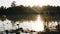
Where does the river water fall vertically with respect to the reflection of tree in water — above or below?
below

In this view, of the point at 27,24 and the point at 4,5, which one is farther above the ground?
the point at 4,5

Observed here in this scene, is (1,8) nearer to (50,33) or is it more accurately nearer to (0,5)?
(0,5)

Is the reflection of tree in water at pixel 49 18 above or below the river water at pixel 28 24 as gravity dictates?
above

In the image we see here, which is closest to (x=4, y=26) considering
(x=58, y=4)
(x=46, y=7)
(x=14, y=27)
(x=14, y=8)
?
(x=14, y=27)

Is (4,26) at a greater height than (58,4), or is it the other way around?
(58,4)

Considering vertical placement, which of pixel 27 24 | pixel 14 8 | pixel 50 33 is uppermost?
pixel 14 8

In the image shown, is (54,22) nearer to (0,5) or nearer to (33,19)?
(33,19)

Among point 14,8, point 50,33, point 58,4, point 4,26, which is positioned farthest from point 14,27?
point 58,4

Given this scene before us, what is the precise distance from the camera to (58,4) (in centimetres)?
176

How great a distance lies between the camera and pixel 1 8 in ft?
5.82

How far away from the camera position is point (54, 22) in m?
1.75

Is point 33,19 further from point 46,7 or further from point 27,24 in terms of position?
point 46,7

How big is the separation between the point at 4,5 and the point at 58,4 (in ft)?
2.11

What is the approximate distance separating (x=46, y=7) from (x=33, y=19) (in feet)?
0.70
